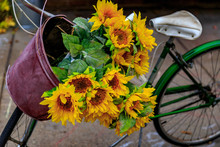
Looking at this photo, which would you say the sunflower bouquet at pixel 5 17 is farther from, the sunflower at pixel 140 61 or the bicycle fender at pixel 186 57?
the sunflower at pixel 140 61

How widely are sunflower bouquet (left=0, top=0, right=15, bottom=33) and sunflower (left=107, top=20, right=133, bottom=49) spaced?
3.31m

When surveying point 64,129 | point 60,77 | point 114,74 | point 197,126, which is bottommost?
point 64,129

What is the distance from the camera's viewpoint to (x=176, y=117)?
3.16 m

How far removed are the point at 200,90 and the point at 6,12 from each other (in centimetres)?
328

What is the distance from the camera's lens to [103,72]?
4.86 ft

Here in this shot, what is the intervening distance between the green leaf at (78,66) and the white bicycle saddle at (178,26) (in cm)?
90

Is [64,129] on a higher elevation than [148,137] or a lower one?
lower

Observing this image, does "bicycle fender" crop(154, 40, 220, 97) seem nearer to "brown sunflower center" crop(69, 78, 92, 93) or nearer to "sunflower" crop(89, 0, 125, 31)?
"sunflower" crop(89, 0, 125, 31)

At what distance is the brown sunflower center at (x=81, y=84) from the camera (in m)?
1.38

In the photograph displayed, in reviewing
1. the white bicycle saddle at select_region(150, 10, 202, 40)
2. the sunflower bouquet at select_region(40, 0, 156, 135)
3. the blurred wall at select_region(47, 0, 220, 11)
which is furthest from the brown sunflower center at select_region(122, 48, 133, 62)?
the blurred wall at select_region(47, 0, 220, 11)

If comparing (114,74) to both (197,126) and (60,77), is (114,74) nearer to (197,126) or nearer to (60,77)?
(60,77)

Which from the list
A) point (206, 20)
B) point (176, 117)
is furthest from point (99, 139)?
point (206, 20)

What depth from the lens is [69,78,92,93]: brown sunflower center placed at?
54.5 inches

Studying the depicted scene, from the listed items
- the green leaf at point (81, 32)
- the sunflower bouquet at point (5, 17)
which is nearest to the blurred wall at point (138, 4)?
the sunflower bouquet at point (5, 17)
